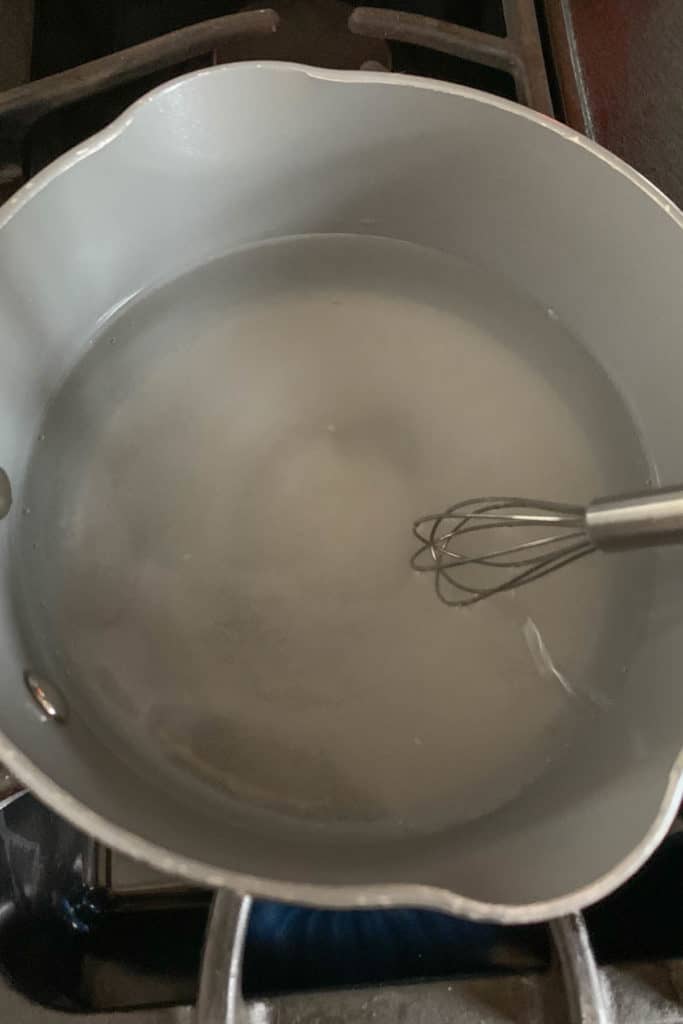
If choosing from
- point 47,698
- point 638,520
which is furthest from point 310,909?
point 638,520

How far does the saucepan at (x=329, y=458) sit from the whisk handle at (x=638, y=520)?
0.12m

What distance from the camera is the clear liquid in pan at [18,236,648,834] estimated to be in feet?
2.07

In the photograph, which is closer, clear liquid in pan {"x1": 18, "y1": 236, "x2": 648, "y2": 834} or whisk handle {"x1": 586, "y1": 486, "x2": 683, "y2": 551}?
whisk handle {"x1": 586, "y1": 486, "x2": 683, "y2": 551}

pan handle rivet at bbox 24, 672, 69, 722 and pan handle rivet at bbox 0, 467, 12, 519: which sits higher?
pan handle rivet at bbox 0, 467, 12, 519

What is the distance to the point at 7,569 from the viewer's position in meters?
0.64

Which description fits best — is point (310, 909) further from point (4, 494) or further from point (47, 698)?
point (4, 494)

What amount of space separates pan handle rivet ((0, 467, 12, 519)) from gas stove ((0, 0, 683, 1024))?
206mm

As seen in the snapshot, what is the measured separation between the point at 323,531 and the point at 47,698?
0.24 meters

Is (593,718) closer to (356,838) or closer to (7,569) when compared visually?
(356,838)

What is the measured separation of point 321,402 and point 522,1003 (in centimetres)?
46

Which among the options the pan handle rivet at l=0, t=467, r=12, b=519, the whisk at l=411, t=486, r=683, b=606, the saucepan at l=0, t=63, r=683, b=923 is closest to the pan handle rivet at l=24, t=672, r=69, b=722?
the saucepan at l=0, t=63, r=683, b=923

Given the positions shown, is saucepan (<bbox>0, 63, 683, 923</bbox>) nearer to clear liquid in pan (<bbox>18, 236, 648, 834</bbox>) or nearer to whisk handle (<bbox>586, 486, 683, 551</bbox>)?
clear liquid in pan (<bbox>18, 236, 648, 834</bbox>)

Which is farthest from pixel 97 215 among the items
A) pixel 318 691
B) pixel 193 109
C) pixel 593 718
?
pixel 593 718

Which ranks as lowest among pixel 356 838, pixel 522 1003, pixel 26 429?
pixel 522 1003
